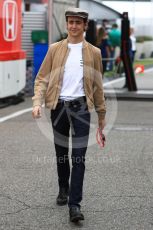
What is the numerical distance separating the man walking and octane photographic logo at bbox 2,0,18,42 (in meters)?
7.57

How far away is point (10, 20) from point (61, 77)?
8.04 metres

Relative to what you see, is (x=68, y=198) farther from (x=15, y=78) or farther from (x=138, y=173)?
(x=15, y=78)

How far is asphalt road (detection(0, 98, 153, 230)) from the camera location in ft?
17.5

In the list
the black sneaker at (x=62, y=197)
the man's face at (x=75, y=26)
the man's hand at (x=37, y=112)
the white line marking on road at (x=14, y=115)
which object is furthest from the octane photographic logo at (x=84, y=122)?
the white line marking on road at (x=14, y=115)

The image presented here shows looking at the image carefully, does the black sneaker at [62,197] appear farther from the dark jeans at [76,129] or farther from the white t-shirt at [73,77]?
the white t-shirt at [73,77]

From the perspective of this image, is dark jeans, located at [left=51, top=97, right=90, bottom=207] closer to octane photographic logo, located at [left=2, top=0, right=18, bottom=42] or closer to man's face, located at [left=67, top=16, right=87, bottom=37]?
man's face, located at [left=67, top=16, right=87, bottom=37]

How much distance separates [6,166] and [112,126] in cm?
373

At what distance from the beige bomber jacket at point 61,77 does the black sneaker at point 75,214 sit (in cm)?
91

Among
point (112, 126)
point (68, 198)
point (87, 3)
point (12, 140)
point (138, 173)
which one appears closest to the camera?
point (68, 198)

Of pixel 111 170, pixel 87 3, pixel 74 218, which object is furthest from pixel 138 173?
pixel 87 3

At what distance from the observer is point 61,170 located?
5.71m

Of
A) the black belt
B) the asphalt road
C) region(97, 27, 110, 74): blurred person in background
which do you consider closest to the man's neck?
the black belt

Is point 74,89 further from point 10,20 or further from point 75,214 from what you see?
point 10,20

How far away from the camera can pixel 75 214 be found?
522 cm
